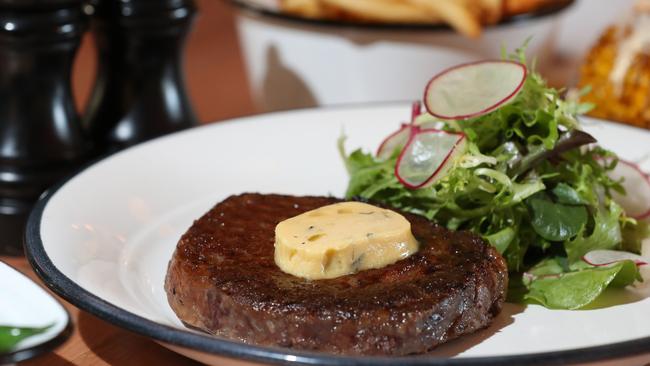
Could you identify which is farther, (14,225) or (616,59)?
(616,59)

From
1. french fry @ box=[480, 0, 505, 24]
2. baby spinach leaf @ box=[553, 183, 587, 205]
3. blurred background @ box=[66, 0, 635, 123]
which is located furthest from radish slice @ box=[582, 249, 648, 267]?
french fry @ box=[480, 0, 505, 24]

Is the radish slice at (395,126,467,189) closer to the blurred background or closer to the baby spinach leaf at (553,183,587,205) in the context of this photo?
the baby spinach leaf at (553,183,587,205)

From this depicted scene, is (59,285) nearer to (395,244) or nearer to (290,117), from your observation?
(395,244)

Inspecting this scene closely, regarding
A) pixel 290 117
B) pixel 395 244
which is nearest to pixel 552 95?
pixel 395 244

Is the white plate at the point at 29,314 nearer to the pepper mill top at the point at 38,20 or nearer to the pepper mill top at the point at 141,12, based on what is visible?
the pepper mill top at the point at 38,20

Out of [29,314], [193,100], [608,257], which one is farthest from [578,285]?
[193,100]
